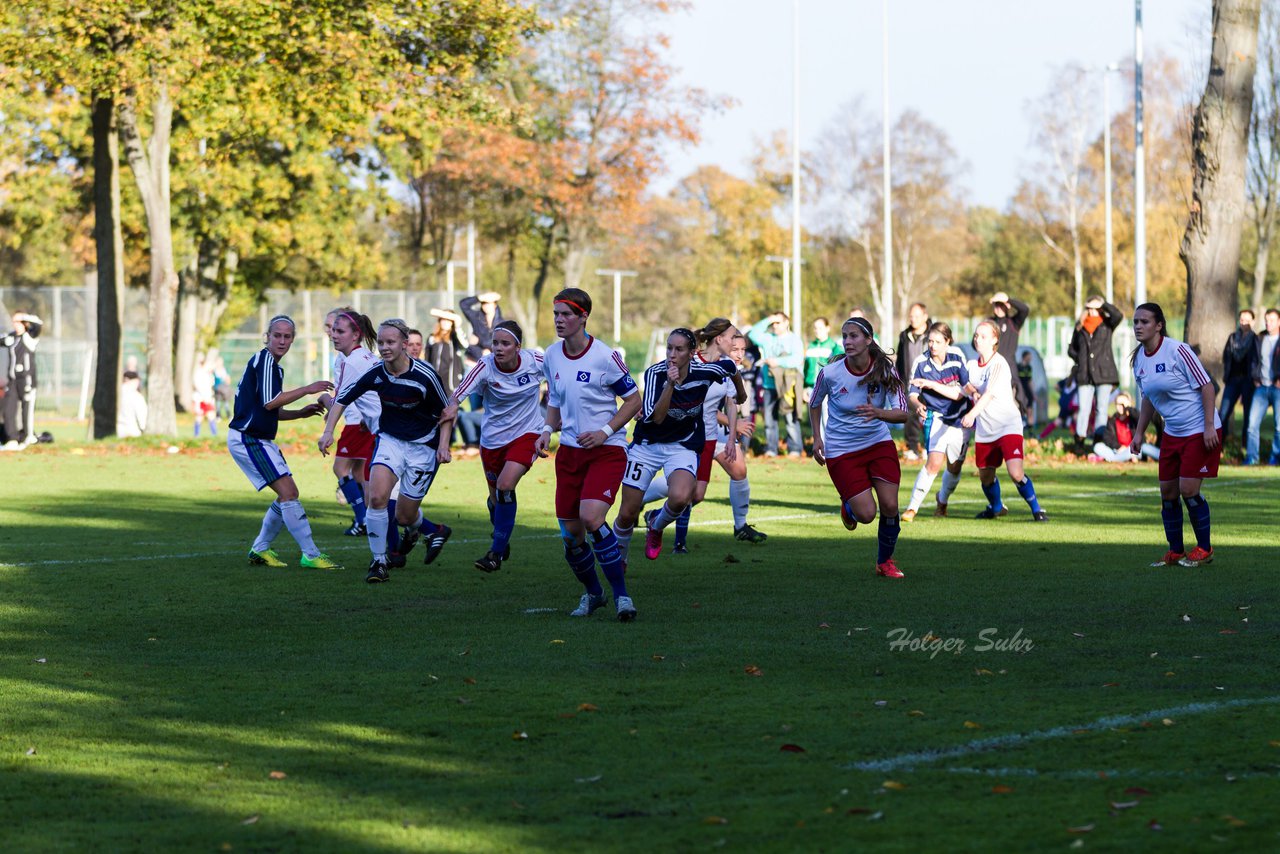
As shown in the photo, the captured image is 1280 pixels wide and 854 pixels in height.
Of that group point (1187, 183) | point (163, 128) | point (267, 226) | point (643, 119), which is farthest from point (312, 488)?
point (643, 119)

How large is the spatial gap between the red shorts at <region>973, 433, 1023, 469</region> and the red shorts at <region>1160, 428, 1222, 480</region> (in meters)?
3.47

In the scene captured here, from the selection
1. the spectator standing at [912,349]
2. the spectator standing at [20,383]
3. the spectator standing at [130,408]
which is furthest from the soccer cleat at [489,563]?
the spectator standing at [130,408]

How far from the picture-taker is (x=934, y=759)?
22.0 ft

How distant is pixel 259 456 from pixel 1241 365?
1584 centimetres

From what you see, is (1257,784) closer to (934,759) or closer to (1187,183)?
(934,759)

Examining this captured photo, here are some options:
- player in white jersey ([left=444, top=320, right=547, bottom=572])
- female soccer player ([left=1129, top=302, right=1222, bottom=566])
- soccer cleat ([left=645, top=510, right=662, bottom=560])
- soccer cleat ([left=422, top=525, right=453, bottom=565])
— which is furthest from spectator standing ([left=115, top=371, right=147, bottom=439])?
female soccer player ([left=1129, top=302, right=1222, bottom=566])

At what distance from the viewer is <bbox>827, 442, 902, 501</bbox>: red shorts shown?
41.8ft

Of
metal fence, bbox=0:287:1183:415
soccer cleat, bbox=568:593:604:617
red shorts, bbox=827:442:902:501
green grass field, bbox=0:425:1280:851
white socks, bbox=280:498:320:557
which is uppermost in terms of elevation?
metal fence, bbox=0:287:1183:415

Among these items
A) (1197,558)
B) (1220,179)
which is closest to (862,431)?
(1197,558)

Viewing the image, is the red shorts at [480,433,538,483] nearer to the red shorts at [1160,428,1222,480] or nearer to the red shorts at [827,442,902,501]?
the red shorts at [827,442,902,501]

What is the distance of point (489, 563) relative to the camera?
42.3ft

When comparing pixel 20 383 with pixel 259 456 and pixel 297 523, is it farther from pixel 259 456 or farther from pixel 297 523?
pixel 297 523

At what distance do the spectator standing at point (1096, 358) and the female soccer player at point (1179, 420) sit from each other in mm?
11304

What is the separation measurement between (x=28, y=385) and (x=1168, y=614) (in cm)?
2326
